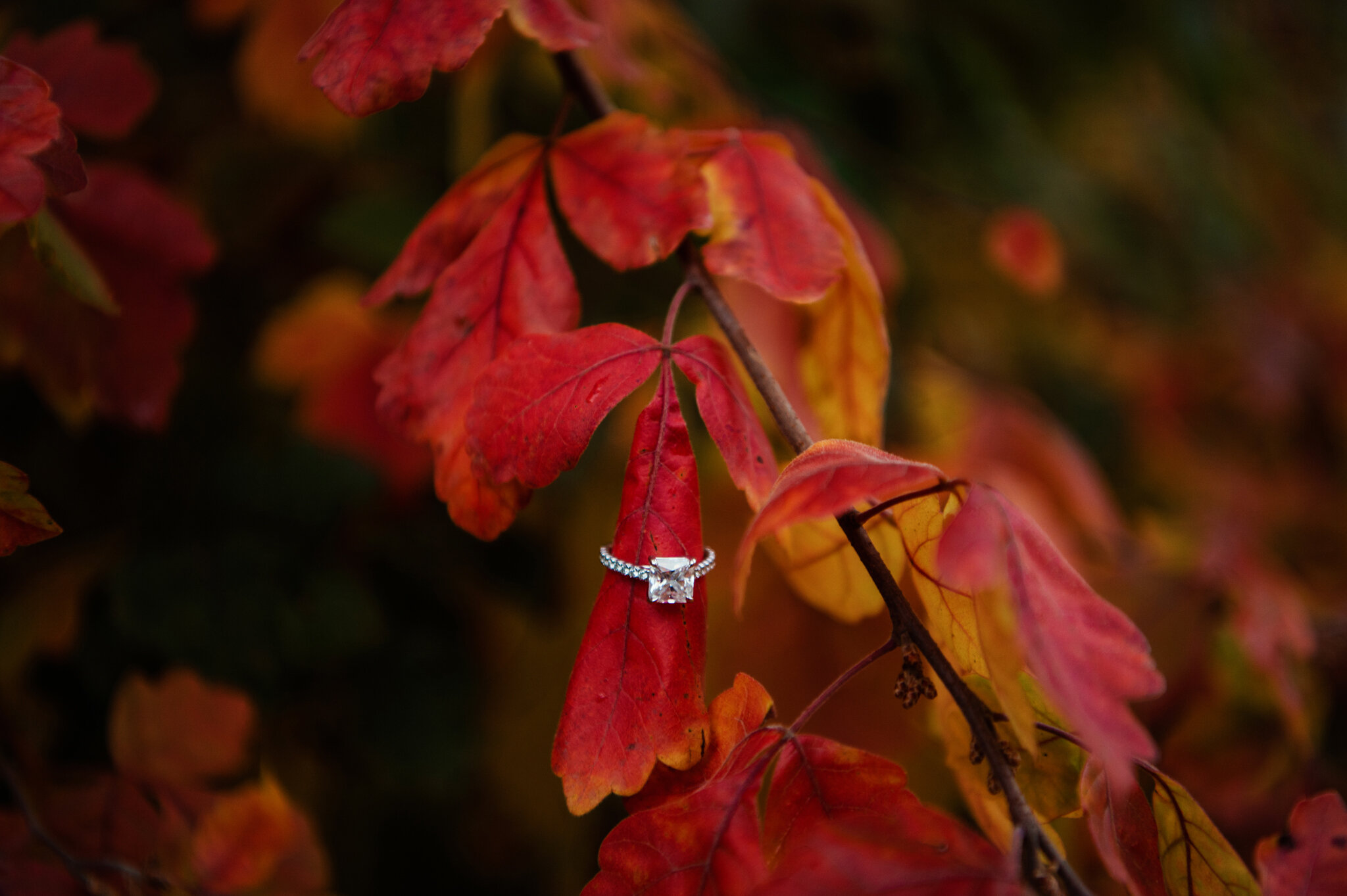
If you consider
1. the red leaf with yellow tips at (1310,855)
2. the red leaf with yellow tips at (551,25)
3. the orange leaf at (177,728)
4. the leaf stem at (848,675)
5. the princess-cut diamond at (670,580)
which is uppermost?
the red leaf with yellow tips at (551,25)

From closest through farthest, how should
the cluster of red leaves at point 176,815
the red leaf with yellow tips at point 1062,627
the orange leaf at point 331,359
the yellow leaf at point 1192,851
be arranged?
the red leaf with yellow tips at point 1062,627
the yellow leaf at point 1192,851
the cluster of red leaves at point 176,815
the orange leaf at point 331,359

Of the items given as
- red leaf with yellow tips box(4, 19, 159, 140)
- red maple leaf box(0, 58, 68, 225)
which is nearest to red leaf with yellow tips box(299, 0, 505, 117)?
red maple leaf box(0, 58, 68, 225)

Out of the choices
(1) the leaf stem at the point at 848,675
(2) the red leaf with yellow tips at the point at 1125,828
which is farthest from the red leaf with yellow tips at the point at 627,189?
(2) the red leaf with yellow tips at the point at 1125,828

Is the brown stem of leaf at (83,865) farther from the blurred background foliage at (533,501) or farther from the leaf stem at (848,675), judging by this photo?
the leaf stem at (848,675)

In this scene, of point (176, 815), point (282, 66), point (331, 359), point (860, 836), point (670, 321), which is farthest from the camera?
point (331, 359)

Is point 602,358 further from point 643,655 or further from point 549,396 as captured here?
point 643,655

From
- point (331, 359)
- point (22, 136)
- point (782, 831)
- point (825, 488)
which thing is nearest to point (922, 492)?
point (825, 488)
